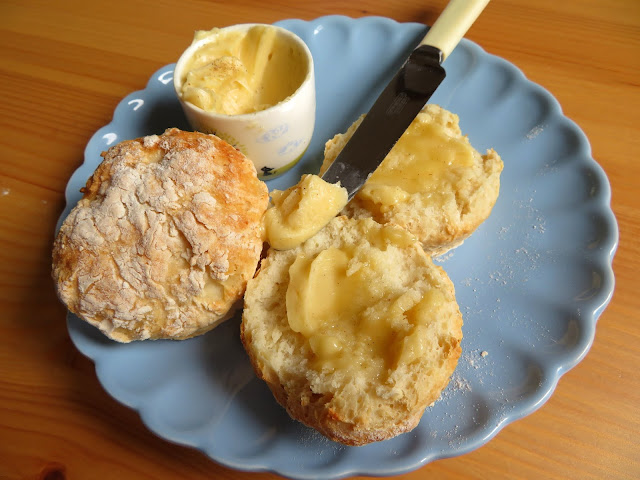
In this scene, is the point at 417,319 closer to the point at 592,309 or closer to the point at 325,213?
the point at 325,213

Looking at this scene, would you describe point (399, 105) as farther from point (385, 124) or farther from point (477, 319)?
point (477, 319)

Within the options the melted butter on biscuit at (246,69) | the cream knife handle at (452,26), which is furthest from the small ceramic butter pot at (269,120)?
the cream knife handle at (452,26)

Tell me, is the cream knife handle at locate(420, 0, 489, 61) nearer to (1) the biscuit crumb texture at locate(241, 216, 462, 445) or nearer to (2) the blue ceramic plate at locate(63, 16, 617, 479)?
(2) the blue ceramic plate at locate(63, 16, 617, 479)

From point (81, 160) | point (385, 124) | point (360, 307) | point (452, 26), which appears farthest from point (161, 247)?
point (452, 26)

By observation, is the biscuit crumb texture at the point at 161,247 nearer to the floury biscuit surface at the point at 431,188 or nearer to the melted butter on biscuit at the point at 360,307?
the melted butter on biscuit at the point at 360,307

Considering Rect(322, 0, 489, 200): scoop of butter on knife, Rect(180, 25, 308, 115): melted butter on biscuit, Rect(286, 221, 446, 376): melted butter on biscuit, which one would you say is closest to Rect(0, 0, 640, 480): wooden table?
Rect(286, 221, 446, 376): melted butter on biscuit

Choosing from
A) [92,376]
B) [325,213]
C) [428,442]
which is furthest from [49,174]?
[428,442]
